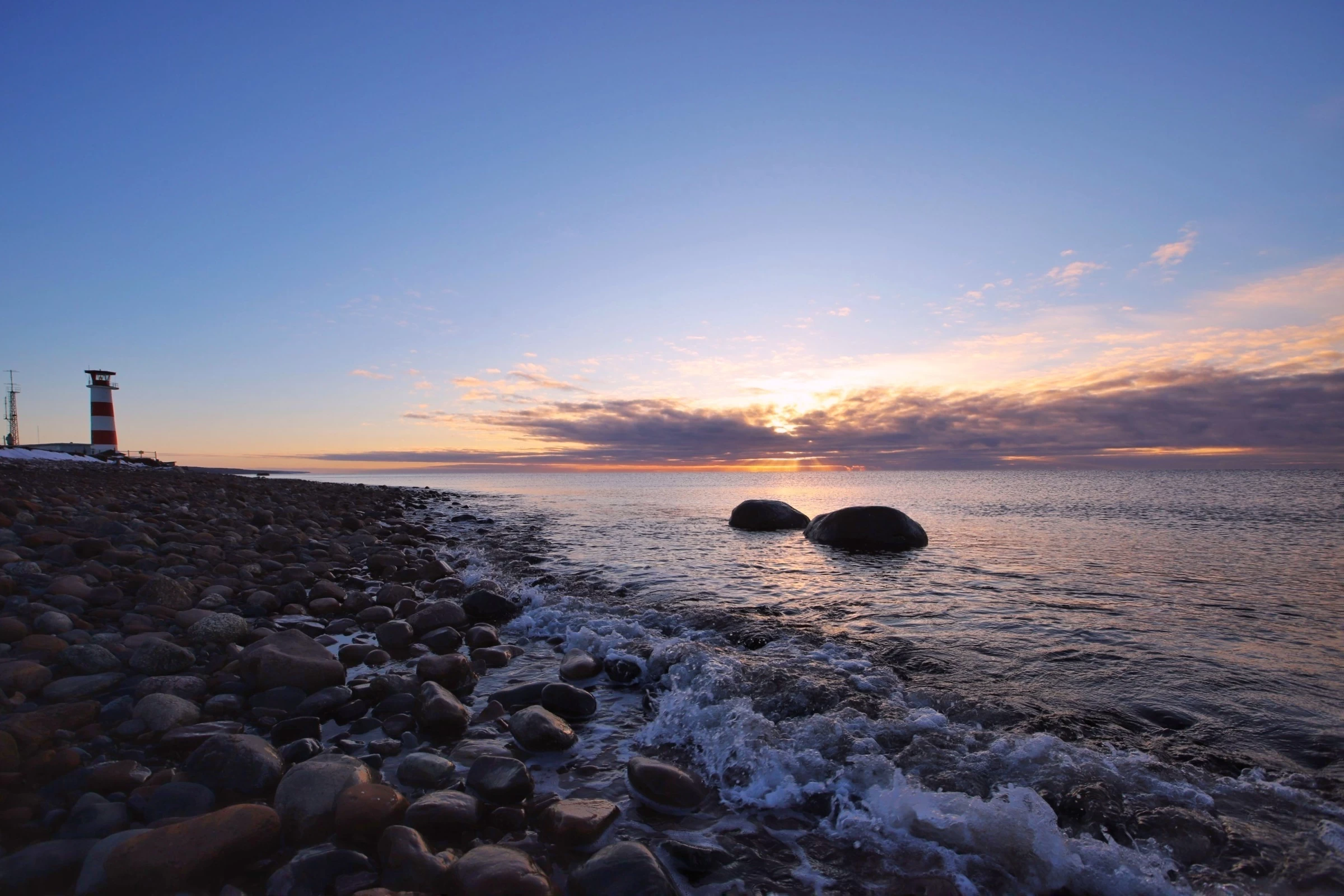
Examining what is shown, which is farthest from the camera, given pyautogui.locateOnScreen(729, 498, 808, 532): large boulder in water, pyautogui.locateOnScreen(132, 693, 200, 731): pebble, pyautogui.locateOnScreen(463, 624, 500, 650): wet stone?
pyautogui.locateOnScreen(729, 498, 808, 532): large boulder in water

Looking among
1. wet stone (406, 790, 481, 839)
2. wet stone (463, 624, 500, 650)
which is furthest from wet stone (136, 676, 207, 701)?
wet stone (406, 790, 481, 839)

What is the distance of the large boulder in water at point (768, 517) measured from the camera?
20.9 m

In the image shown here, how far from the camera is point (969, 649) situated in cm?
702

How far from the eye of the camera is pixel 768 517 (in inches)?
823

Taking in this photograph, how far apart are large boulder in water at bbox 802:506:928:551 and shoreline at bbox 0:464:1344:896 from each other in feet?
28.2

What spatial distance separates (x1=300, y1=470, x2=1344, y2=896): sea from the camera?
3.33m

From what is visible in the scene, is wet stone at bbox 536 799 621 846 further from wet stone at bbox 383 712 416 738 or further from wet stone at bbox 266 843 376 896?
wet stone at bbox 383 712 416 738

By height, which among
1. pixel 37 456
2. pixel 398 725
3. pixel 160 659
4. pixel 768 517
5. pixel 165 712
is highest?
pixel 37 456

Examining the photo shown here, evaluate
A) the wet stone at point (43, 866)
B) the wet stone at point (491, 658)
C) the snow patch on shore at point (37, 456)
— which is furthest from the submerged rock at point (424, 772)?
the snow patch on shore at point (37, 456)

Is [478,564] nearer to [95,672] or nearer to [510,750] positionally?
[95,672]

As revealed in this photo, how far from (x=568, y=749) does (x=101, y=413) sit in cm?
7204

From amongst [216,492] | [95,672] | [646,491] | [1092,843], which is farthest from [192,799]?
[646,491]

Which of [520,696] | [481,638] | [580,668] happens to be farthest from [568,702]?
[481,638]

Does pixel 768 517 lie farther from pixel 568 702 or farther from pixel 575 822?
pixel 575 822
